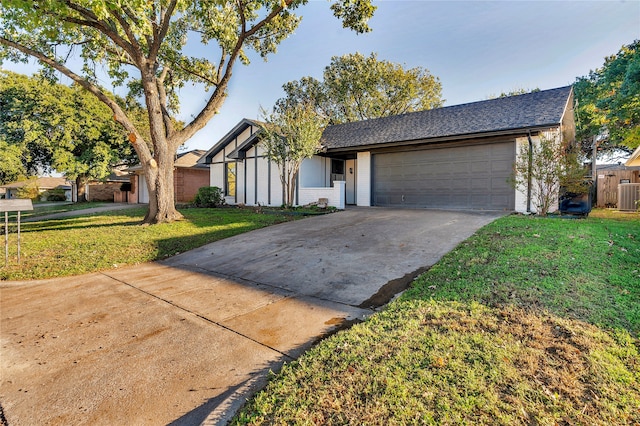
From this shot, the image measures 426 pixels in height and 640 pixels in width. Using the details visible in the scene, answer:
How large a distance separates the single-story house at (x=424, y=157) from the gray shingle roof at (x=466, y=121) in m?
0.03

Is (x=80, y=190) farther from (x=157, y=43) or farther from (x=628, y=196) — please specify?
(x=628, y=196)

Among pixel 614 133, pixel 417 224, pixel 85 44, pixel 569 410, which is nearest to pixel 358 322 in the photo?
pixel 569 410

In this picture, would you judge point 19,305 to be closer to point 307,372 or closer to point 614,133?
point 307,372

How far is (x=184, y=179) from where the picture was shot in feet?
78.7

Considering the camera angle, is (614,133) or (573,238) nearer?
(573,238)

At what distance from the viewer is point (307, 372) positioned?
2598 mm

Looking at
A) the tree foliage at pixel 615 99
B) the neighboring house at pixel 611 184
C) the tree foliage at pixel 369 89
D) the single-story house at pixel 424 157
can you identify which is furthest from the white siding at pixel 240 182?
the neighboring house at pixel 611 184

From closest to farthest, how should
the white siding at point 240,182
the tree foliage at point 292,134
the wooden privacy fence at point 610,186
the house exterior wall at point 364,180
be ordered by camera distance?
the tree foliage at point 292,134
the house exterior wall at point 364,180
the wooden privacy fence at point 610,186
the white siding at point 240,182

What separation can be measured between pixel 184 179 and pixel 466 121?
1928 centimetres

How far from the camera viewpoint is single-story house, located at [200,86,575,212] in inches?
447

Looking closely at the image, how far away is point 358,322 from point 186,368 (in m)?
1.83

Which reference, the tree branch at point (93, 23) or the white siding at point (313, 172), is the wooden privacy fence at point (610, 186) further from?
the tree branch at point (93, 23)

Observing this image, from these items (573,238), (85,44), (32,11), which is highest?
(85,44)

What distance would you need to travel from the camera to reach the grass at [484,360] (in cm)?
208
